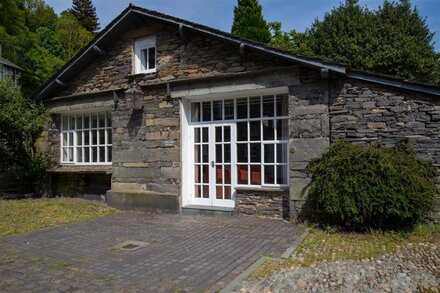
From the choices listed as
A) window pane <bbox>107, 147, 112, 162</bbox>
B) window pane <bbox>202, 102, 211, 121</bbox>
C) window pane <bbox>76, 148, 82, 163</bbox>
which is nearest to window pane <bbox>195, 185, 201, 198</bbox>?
window pane <bbox>202, 102, 211, 121</bbox>

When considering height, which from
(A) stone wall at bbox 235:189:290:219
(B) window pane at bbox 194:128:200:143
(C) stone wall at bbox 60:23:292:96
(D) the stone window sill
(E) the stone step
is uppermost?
(C) stone wall at bbox 60:23:292:96

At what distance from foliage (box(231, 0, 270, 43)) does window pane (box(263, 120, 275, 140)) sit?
15354 mm

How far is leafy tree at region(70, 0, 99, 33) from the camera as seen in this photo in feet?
140

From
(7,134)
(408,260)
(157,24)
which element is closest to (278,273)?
(408,260)

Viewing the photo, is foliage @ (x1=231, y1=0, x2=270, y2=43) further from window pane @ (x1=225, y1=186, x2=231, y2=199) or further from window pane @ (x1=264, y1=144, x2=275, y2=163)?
window pane @ (x1=225, y1=186, x2=231, y2=199)

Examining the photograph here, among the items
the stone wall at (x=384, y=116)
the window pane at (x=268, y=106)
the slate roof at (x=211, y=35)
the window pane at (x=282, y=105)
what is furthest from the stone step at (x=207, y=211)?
the slate roof at (x=211, y=35)

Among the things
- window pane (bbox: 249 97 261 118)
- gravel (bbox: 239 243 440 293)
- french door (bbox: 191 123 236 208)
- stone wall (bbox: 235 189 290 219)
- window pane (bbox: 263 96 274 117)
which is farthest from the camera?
french door (bbox: 191 123 236 208)

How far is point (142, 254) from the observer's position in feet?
17.1

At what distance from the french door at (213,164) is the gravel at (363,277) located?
13.3 ft

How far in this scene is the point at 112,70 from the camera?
1009 centimetres

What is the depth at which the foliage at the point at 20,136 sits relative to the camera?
10836mm

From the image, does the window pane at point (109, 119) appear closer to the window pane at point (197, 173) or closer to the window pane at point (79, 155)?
the window pane at point (79, 155)

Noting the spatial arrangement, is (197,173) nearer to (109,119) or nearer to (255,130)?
(255,130)

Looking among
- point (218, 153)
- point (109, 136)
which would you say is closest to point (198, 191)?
point (218, 153)
